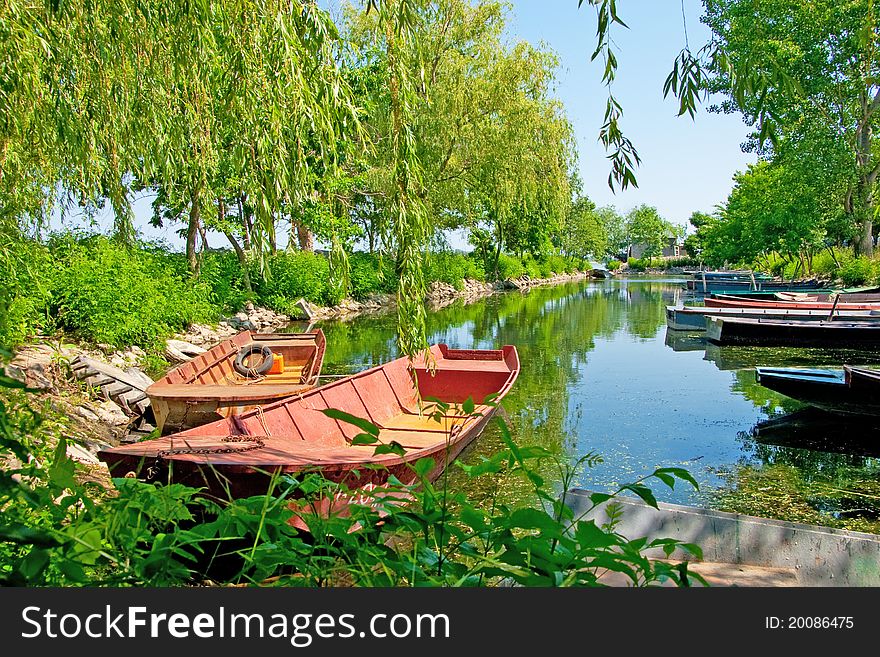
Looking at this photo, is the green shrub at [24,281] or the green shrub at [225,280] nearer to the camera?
the green shrub at [24,281]

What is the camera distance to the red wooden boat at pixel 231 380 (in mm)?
6781

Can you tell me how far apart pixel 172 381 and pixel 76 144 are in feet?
13.5

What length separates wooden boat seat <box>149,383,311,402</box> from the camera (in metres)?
6.73

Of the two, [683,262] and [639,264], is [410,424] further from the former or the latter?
[639,264]

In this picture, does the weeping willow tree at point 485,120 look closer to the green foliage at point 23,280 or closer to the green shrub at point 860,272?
the green foliage at point 23,280

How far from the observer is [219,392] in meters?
7.01

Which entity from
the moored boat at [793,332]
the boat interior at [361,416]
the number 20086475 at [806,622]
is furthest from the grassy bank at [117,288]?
the moored boat at [793,332]

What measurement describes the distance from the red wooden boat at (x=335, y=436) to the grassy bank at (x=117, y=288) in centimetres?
116

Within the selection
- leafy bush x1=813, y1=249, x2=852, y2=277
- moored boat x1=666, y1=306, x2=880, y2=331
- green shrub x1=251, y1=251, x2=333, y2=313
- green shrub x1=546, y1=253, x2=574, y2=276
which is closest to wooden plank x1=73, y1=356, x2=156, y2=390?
green shrub x1=251, y1=251, x2=333, y2=313

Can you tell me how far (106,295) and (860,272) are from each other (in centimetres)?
2490

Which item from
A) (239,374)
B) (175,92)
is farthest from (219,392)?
(175,92)

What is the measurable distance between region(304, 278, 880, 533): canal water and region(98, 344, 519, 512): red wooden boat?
0.71 m

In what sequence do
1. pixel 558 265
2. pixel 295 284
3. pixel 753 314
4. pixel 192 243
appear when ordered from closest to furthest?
pixel 753 314, pixel 192 243, pixel 295 284, pixel 558 265

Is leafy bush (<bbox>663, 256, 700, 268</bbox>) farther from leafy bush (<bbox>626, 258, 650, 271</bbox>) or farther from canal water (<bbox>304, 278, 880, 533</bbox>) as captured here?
canal water (<bbox>304, 278, 880, 533</bbox>)
